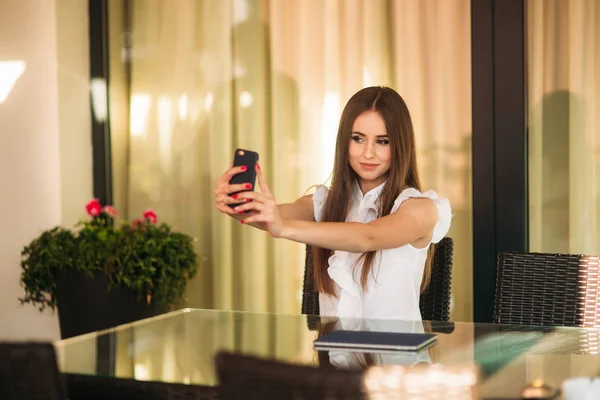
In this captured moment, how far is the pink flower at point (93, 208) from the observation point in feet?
13.8

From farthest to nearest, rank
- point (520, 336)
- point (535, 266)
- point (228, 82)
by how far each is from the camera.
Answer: point (228, 82) < point (535, 266) < point (520, 336)

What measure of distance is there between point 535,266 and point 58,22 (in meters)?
2.86

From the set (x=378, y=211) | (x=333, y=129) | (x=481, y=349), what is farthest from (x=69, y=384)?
(x=333, y=129)

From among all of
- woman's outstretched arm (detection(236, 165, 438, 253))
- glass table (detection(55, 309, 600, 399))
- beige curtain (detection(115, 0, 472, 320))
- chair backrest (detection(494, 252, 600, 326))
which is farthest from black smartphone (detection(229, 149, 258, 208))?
beige curtain (detection(115, 0, 472, 320))

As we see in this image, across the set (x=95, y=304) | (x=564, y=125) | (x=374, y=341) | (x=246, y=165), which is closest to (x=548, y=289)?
(x=374, y=341)

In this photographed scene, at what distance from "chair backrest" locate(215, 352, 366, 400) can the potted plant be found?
2.83 m

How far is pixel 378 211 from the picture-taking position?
2.71m

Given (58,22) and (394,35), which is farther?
(58,22)

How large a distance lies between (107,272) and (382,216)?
5.61 ft

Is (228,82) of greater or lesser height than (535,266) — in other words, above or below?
above

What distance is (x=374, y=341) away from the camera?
6.41 feet

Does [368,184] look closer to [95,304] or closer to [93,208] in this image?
[95,304]

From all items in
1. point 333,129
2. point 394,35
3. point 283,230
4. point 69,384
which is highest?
point 394,35

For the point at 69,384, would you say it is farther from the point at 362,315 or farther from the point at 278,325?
the point at 362,315
